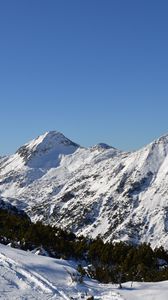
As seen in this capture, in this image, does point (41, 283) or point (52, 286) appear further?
point (41, 283)

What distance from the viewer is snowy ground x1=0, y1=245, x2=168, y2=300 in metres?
17.0

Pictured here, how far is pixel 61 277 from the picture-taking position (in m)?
19.8

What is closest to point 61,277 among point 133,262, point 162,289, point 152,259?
point 162,289

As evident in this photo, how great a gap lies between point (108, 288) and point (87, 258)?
12.8 m

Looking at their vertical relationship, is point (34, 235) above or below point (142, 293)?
above

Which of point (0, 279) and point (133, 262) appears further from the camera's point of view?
point (133, 262)

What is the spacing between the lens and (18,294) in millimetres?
16891

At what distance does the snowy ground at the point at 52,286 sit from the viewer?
17.0m

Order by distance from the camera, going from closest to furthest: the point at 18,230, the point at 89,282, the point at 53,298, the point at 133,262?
the point at 53,298
the point at 89,282
the point at 133,262
the point at 18,230

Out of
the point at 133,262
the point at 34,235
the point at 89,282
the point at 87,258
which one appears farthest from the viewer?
the point at 34,235

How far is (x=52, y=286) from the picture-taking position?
1802 cm

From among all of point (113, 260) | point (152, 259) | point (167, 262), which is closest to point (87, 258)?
point (113, 260)

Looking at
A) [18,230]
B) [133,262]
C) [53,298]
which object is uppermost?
[18,230]

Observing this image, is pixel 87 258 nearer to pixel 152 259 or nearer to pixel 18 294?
pixel 152 259
